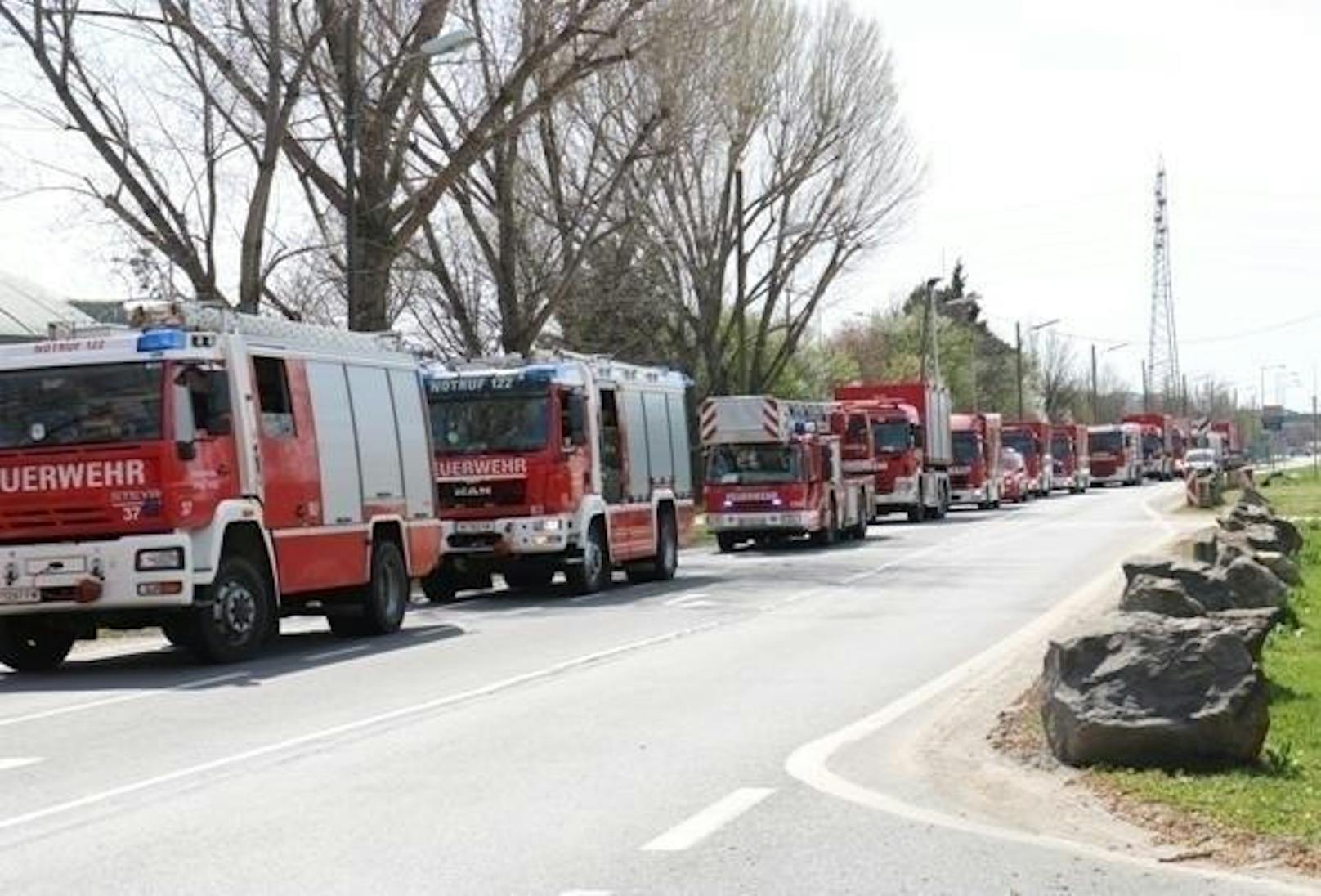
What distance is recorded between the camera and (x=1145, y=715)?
363 inches

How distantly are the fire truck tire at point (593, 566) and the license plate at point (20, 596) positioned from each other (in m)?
9.87

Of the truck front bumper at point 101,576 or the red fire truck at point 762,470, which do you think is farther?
the red fire truck at point 762,470

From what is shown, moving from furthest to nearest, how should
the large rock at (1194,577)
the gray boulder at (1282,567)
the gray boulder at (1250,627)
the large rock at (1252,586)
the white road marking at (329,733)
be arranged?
the gray boulder at (1282,567), the large rock at (1252,586), the large rock at (1194,577), the gray boulder at (1250,627), the white road marking at (329,733)

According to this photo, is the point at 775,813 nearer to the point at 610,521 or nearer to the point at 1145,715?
the point at 1145,715

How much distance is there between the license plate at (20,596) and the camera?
15148 mm

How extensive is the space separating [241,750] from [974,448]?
155 feet

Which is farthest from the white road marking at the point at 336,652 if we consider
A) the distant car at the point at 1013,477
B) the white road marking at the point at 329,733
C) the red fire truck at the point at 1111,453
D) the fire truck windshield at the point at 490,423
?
the red fire truck at the point at 1111,453

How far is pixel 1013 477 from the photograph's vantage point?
209ft

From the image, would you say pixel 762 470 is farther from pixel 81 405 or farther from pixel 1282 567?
pixel 81 405

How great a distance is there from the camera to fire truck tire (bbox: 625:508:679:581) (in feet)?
89.5

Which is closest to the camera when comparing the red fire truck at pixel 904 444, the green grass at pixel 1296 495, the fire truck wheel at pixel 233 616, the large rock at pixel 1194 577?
the large rock at pixel 1194 577

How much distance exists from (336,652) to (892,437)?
30846 mm

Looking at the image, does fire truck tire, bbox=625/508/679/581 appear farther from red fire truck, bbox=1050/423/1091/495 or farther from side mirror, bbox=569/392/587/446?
red fire truck, bbox=1050/423/1091/495

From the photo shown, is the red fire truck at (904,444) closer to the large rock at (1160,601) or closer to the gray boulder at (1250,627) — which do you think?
the large rock at (1160,601)
